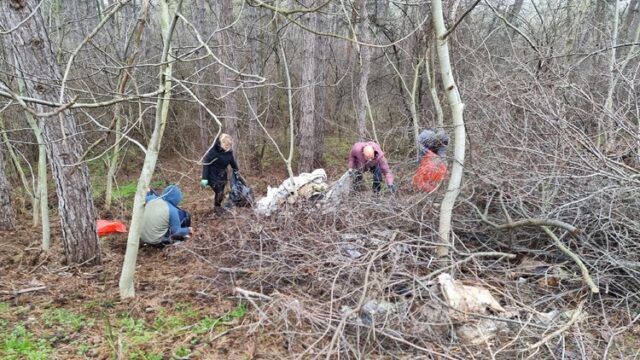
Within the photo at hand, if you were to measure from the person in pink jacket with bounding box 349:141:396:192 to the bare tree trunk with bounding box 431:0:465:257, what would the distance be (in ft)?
6.00

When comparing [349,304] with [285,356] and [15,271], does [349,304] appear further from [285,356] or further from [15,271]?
[15,271]

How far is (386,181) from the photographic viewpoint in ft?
19.0

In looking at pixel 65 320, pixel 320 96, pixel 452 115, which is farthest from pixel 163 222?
pixel 320 96

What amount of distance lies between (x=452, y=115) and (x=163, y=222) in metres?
3.75

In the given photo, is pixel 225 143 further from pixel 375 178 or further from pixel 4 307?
pixel 4 307

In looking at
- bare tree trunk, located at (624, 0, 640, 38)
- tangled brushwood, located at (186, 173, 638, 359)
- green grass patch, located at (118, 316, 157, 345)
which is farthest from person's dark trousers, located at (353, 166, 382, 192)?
bare tree trunk, located at (624, 0, 640, 38)

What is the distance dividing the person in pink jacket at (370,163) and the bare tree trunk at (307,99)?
272 centimetres

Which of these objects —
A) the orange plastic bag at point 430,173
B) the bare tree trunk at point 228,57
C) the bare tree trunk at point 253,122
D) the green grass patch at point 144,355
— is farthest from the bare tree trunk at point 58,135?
the bare tree trunk at point 253,122

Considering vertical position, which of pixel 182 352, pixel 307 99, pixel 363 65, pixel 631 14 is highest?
pixel 631 14

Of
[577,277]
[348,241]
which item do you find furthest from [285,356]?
[577,277]

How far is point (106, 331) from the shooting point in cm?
346

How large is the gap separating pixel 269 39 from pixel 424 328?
29.8 feet

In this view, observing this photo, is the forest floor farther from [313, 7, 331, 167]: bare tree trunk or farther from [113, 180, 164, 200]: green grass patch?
[313, 7, 331, 167]: bare tree trunk

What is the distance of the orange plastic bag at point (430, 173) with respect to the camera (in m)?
4.62
